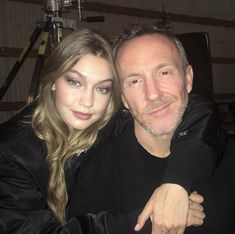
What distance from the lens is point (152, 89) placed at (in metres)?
1.50

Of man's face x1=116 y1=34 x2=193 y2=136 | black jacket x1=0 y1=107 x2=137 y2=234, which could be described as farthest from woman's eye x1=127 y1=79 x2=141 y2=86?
black jacket x1=0 y1=107 x2=137 y2=234

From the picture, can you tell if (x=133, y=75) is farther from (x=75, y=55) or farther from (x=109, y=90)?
(x=75, y=55)

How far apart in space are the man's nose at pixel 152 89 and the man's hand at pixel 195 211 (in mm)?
471

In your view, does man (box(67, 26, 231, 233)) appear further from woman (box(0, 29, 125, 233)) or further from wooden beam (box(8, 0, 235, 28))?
wooden beam (box(8, 0, 235, 28))

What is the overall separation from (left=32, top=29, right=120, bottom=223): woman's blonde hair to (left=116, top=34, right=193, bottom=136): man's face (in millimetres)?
143

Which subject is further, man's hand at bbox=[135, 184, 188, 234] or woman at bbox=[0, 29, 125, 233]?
woman at bbox=[0, 29, 125, 233]

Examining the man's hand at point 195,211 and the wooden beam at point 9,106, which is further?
the wooden beam at point 9,106

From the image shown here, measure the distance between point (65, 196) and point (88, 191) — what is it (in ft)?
0.79

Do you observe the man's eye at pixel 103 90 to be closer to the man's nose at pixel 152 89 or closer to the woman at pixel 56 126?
the woman at pixel 56 126

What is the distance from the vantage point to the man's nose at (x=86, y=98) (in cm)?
160

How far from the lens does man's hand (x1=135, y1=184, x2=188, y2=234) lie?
1.20m

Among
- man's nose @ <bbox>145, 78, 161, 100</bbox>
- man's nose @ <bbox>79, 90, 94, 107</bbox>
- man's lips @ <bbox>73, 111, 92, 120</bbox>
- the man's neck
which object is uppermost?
man's nose @ <bbox>145, 78, 161, 100</bbox>

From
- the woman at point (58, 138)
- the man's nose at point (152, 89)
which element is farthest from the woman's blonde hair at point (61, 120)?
the man's nose at point (152, 89)

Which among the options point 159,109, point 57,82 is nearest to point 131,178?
point 159,109
